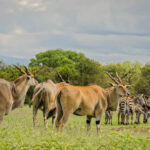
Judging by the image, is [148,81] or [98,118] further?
[148,81]

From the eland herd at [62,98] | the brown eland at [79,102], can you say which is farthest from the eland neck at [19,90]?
the brown eland at [79,102]

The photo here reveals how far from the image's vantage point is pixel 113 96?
41.1 ft

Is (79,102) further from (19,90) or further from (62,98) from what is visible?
(19,90)

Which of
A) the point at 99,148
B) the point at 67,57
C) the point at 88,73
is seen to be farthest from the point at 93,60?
the point at 99,148

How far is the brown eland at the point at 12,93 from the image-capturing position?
1053 cm

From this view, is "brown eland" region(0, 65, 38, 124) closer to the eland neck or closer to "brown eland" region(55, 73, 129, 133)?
the eland neck

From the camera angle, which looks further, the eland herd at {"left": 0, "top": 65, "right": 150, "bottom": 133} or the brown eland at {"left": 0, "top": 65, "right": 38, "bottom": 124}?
the brown eland at {"left": 0, "top": 65, "right": 38, "bottom": 124}

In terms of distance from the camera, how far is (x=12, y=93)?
11.3m

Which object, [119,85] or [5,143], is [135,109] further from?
[5,143]

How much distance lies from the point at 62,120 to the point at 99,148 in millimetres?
3027

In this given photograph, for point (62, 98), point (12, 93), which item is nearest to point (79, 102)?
point (62, 98)

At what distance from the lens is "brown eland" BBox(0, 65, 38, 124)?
34.6 feet

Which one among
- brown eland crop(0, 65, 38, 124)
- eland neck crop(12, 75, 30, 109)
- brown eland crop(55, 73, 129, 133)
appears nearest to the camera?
brown eland crop(55, 73, 129, 133)

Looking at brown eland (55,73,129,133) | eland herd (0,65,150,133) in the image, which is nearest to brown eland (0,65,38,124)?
eland herd (0,65,150,133)
